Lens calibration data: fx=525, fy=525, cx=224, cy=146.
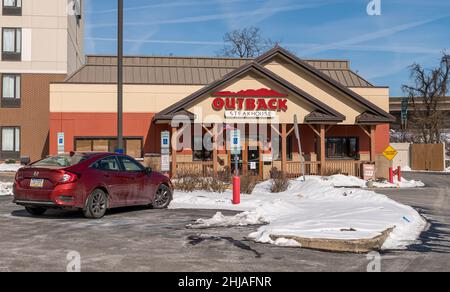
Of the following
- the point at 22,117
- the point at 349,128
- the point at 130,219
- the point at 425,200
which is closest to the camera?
the point at 130,219

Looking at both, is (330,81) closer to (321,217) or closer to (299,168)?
(299,168)

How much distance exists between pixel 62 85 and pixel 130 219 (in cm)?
1887

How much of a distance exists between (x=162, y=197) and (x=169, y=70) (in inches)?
813

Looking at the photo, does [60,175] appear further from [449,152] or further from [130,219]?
[449,152]

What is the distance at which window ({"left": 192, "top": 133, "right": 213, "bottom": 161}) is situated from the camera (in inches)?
1117

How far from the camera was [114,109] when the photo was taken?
2845 cm

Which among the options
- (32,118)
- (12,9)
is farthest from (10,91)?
(12,9)

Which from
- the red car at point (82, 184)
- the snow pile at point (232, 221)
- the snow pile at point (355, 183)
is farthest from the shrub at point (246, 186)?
the snow pile at point (355, 183)

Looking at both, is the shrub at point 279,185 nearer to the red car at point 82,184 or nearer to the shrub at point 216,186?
the shrub at point 216,186

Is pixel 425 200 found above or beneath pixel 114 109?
beneath

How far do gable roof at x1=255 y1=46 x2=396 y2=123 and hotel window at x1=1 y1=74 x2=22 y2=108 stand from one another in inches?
673

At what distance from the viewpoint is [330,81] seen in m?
28.6

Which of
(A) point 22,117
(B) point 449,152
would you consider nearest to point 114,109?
(A) point 22,117

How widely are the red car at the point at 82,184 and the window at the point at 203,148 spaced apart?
51.5 feet
